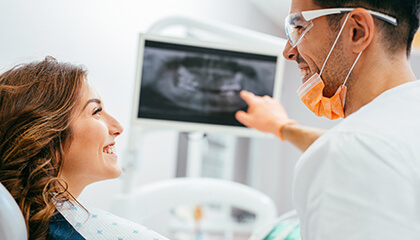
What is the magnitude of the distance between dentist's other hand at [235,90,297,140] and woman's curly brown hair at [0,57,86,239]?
3.43ft

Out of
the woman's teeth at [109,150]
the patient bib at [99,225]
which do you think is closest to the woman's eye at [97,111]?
the woman's teeth at [109,150]

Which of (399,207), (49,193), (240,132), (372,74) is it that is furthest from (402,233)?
(240,132)

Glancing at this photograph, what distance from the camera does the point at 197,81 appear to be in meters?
2.14

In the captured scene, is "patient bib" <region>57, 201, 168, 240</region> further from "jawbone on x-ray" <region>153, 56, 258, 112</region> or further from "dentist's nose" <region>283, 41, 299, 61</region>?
"jawbone on x-ray" <region>153, 56, 258, 112</region>

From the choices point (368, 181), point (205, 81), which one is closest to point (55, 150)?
point (368, 181)

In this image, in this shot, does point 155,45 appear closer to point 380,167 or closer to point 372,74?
point 372,74

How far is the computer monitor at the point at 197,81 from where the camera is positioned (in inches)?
81.3

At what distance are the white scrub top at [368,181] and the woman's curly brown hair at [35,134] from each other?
64 cm

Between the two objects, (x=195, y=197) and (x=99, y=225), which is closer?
(x=99, y=225)

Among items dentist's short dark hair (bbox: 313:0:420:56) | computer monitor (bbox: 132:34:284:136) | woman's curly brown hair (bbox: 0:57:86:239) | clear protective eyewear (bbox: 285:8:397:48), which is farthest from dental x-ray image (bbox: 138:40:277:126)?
dentist's short dark hair (bbox: 313:0:420:56)

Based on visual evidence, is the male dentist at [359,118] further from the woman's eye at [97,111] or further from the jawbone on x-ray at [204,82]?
the jawbone on x-ray at [204,82]

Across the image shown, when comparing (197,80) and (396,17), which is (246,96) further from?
(396,17)

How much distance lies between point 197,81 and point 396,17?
1.18 meters

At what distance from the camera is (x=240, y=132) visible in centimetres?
217
